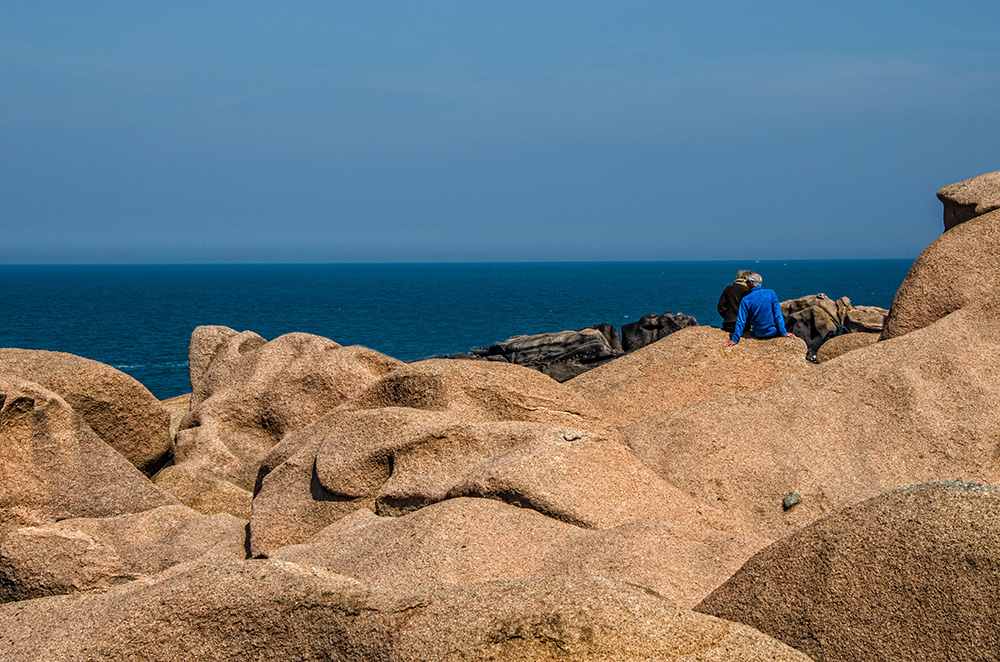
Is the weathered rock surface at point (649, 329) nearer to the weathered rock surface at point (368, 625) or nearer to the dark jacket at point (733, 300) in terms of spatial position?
the dark jacket at point (733, 300)

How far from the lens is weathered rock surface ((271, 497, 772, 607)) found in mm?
6871

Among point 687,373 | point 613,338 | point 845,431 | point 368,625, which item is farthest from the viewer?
point 613,338

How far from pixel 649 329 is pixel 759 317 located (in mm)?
20662

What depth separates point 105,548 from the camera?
29.1ft

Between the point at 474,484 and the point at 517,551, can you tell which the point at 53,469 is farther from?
the point at 517,551

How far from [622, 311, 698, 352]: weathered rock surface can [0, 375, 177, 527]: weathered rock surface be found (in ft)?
80.8

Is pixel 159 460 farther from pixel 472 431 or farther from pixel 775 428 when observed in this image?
pixel 775 428

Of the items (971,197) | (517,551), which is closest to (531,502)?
(517,551)

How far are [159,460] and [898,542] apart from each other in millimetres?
11244

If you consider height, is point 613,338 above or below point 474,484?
below

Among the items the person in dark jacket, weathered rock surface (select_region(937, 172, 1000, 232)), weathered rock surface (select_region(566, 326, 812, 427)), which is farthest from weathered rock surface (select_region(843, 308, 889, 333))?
weathered rock surface (select_region(566, 326, 812, 427))

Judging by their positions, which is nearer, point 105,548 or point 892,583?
point 892,583

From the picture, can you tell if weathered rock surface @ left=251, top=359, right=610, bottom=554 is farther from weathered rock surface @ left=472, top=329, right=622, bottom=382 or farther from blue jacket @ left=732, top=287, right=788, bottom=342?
weathered rock surface @ left=472, top=329, right=622, bottom=382

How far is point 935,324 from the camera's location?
11.4 meters
